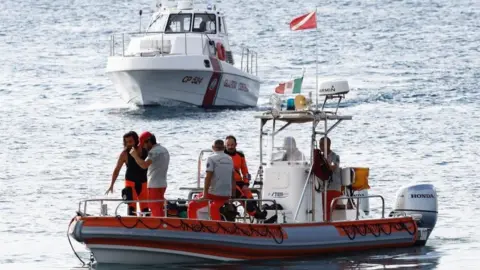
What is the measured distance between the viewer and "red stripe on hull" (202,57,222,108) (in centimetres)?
4138

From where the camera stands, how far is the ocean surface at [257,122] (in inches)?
912

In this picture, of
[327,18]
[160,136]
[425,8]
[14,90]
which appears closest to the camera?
[160,136]

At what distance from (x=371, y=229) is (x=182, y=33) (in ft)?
72.4

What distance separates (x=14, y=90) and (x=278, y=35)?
24.5 m

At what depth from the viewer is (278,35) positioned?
7125 centimetres

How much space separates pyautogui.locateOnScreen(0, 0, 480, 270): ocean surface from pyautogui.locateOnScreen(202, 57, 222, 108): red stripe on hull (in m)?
0.55

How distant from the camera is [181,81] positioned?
41.8 m

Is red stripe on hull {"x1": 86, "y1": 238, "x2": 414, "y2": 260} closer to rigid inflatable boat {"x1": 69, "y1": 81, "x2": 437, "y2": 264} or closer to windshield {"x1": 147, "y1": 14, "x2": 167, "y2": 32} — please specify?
rigid inflatable boat {"x1": 69, "y1": 81, "x2": 437, "y2": 264}

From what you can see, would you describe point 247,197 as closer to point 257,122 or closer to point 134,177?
point 134,177

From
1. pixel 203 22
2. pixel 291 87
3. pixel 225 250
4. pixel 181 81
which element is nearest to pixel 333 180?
pixel 291 87

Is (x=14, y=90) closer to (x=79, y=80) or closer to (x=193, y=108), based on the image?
(x=79, y=80)

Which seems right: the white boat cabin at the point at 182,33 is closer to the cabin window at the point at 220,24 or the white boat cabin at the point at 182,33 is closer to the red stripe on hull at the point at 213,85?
the cabin window at the point at 220,24

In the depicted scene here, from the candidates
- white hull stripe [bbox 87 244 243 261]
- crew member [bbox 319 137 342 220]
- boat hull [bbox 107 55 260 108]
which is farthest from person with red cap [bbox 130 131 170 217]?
boat hull [bbox 107 55 260 108]

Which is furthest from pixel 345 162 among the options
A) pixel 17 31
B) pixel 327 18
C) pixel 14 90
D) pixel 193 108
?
pixel 327 18
